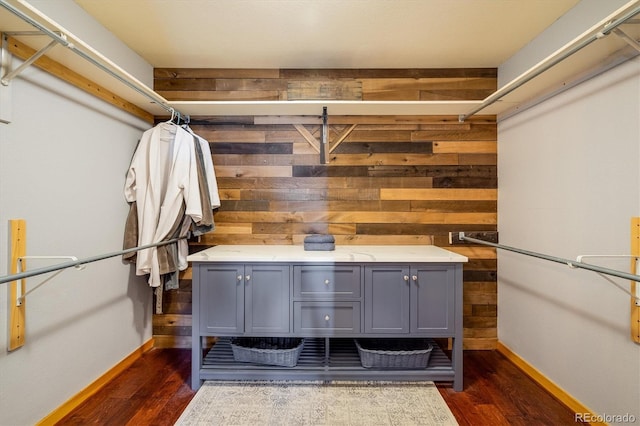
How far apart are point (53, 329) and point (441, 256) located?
239 cm

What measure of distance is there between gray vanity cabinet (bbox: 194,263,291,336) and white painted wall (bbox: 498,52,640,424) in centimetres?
179

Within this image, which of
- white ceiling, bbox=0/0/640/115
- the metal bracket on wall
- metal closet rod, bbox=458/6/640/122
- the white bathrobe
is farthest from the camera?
the white bathrobe

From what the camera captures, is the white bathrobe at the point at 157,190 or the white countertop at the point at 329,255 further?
the white bathrobe at the point at 157,190

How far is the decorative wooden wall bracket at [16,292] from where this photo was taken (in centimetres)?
136

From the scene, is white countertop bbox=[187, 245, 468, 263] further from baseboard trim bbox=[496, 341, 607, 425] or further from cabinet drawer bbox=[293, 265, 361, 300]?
baseboard trim bbox=[496, 341, 607, 425]

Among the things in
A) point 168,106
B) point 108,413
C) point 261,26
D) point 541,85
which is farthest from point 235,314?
point 541,85

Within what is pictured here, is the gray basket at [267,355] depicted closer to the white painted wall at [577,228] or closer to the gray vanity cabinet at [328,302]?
the gray vanity cabinet at [328,302]

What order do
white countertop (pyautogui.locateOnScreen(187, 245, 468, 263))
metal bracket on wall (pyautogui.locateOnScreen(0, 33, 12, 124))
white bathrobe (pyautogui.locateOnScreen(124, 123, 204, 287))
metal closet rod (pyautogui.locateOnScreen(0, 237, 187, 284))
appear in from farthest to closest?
white bathrobe (pyautogui.locateOnScreen(124, 123, 204, 287)) < white countertop (pyautogui.locateOnScreen(187, 245, 468, 263)) < metal bracket on wall (pyautogui.locateOnScreen(0, 33, 12, 124)) < metal closet rod (pyautogui.locateOnScreen(0, 237, 187, 284))

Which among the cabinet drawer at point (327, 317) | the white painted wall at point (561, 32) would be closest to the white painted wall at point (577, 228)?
the white painted wall at point (561, 32)

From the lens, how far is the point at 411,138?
246cm

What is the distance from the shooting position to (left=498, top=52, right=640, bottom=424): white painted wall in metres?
1.42

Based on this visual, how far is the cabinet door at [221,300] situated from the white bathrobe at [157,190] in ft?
1.31

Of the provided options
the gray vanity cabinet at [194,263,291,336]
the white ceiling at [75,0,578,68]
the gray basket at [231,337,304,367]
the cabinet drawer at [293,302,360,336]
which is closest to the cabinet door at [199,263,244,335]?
the gray vanity cabinet at [194,263,291,336]

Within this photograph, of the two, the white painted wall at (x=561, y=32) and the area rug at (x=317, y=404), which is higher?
the white painted wall at (x=561, y=32)
